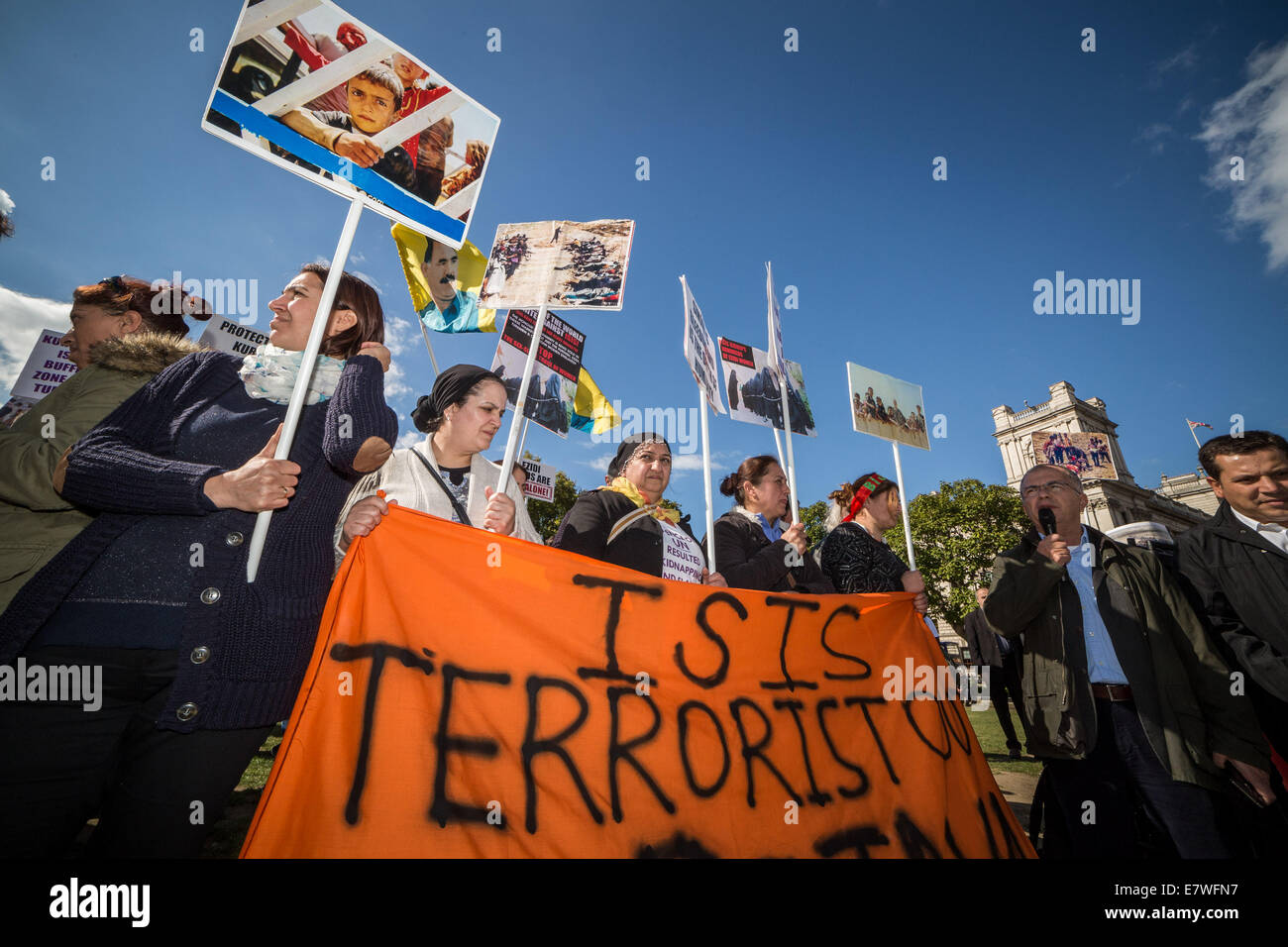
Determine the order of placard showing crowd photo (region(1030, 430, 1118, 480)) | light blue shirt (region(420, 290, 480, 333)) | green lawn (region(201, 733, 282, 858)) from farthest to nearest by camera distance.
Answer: placard showing crowd photo (region(1030, 430, 1118, 480))
light blue shirt (region(420, 290, 480, 333))
green lawn (region(201, 733, 282, 858))

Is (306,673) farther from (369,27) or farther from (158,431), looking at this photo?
(369,27)

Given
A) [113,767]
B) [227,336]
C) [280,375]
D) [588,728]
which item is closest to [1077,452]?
[588,728]

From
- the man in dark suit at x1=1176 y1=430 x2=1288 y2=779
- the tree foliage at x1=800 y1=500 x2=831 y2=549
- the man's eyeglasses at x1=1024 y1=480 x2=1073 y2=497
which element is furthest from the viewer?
the tree foliage at x1=800 y1=500 x2=831 y2=549

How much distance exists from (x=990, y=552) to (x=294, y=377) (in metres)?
31.6

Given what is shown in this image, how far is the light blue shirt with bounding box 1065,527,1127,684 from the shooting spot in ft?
9.23

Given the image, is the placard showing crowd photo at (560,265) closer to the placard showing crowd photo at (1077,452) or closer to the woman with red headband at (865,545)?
the woman with red headband at (865,545)

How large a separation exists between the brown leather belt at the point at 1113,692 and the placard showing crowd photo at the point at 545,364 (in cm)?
387

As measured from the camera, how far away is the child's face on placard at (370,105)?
2.14m

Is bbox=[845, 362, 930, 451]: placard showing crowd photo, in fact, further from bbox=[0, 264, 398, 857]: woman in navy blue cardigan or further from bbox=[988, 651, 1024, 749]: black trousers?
bbox=[0, 264, 398, 857]: woman in navy blue cardigan

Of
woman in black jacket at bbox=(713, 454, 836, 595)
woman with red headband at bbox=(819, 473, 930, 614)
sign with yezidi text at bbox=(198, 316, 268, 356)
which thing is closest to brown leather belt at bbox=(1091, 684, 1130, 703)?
woman with red headband at bbox=(819, 473, 930, 614)

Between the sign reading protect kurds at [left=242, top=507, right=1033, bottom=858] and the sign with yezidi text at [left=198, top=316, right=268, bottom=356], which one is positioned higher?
the sign with yezidi text at [left=198, top=316, right=268, bottom=356]

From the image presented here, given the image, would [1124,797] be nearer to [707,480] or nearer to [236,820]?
[707,480]

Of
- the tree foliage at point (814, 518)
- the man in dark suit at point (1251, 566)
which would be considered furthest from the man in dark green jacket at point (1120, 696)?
the tree foliage at point (814, 518)

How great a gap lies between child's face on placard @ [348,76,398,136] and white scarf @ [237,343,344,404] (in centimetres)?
98
